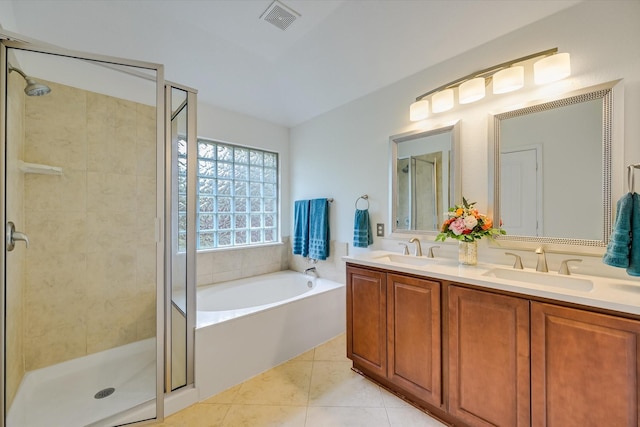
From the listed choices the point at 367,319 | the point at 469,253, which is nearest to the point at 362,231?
the point at 367,319

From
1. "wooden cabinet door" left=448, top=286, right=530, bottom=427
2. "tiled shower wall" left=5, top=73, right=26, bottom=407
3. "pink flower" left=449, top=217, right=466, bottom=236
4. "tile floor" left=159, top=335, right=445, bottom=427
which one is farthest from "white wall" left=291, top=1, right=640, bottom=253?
"tiled shower wall" left=5, top=73, right=26, bottom=407

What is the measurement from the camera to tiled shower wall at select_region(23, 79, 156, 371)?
1.88m

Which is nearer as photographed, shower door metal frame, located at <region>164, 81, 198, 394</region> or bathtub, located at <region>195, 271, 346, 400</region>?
shower door metal frame, located at <region>164, 81, 198, 394</region>

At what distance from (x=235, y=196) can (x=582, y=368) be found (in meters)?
3.04

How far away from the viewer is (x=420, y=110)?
2.05 metres

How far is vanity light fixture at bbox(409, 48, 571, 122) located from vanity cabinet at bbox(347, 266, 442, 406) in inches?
51.1

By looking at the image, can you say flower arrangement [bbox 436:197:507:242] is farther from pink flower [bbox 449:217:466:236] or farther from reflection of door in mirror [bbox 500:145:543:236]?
reflection of door in mirror [bbox 500:145:543:236]

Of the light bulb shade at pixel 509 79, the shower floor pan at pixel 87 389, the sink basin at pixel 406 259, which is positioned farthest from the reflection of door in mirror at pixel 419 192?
the shower floor pan at pixel 87 389

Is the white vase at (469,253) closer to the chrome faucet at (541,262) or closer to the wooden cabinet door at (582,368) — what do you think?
the chrome faucet at (541,262)

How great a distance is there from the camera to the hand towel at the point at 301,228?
308 centimetres

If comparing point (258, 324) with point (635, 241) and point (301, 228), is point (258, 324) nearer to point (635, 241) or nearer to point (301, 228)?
point (301, 228)

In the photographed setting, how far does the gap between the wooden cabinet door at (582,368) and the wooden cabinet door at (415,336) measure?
0.45 meters

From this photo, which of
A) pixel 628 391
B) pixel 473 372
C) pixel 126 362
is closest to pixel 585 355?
pixel 628 391

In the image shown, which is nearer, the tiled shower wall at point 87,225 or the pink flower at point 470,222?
the pink flower at point 470,222
